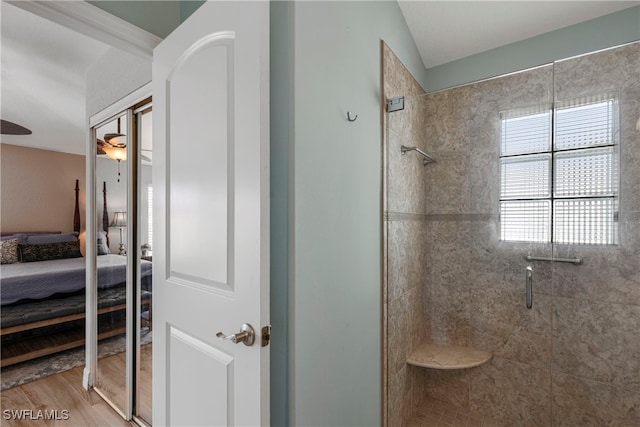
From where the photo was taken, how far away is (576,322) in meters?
1.53

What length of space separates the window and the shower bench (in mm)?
694

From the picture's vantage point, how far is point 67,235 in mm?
4754

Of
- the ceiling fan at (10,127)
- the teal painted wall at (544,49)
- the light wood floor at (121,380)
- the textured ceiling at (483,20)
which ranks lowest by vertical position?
the light wood floor at (121,380)

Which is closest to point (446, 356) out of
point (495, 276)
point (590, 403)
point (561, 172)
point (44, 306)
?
point (495, 276)

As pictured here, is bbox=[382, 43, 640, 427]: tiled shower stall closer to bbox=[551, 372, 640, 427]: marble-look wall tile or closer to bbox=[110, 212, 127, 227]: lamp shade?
bbox=[551, 372, 640, 427]: marble-look wall tile

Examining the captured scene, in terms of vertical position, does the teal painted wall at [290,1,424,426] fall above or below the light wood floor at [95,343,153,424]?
above

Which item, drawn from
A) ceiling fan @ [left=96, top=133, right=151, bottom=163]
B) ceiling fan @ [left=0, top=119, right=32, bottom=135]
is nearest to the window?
ceiling fan @ [left=96, top=133, right=151, bottom=163]

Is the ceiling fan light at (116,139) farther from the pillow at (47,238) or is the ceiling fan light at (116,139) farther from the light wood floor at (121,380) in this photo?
the pillow at (47,238)

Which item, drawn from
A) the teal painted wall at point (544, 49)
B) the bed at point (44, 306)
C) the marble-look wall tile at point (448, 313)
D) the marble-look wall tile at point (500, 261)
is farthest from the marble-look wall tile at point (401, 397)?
the bed at point (44, 306)

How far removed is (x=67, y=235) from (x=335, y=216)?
535cm

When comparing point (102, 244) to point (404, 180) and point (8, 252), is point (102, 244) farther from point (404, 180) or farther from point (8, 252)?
point (8, 252)

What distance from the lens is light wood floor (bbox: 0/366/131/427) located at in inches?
76.5

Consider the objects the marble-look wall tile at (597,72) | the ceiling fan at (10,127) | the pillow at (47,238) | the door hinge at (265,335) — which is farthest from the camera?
the pillow at (47,238)

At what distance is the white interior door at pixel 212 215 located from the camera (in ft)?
3.06
